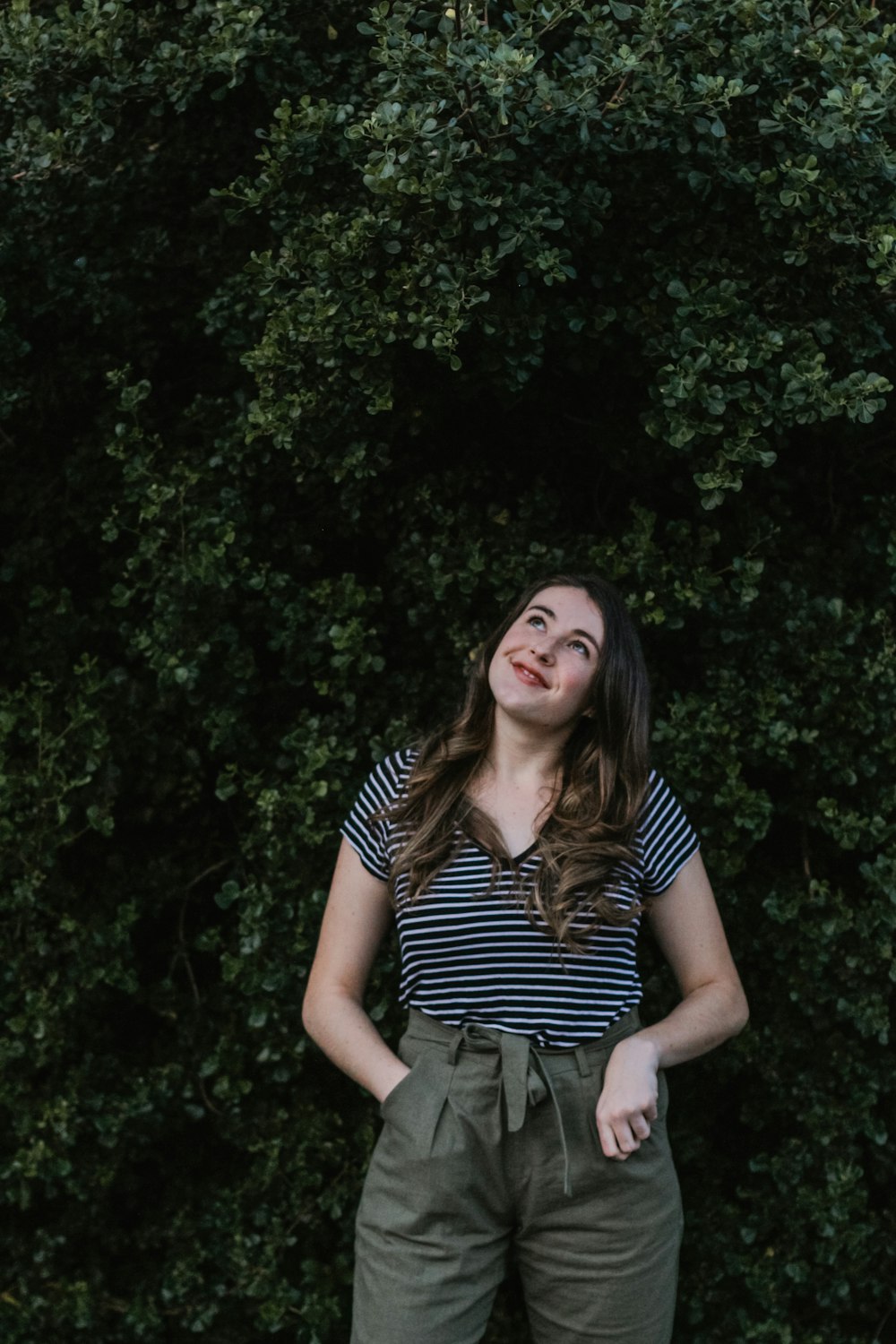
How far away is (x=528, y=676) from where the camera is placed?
92.8 inches

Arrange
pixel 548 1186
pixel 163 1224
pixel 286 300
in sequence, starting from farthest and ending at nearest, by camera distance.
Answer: pixel 163 1224 < pixel 286 300 < pixel 548 1186

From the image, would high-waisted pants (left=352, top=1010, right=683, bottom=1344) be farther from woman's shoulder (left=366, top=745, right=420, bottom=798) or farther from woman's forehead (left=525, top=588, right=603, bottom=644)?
woman's forehead (left=525, top=588, right=603, bottom=644)

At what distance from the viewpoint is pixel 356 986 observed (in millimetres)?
2387

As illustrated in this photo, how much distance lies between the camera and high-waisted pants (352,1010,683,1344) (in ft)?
7.15

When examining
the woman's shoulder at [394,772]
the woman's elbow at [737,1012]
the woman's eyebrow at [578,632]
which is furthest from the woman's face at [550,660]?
the woman's elbow at [737,1012]

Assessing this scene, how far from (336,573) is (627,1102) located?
1562 mm

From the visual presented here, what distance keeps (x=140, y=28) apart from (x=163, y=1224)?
275 cm

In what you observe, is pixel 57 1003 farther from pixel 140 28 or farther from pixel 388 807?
pixel 140 28

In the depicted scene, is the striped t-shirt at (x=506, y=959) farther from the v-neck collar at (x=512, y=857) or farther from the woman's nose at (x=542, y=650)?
the woman's nose at (x=542, y=650)

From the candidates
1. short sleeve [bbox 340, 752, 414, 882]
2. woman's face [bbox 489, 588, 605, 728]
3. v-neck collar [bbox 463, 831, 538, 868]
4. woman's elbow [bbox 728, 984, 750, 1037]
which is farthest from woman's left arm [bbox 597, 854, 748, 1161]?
short sleeve [bbox 340, 752, 414, 882]

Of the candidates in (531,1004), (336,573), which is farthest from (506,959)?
(336,573)

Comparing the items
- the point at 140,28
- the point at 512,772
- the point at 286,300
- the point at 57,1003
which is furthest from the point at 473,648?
the point at 140,28

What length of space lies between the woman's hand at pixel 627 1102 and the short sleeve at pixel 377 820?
53 centimetres

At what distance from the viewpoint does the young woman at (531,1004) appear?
2188 millimetres
